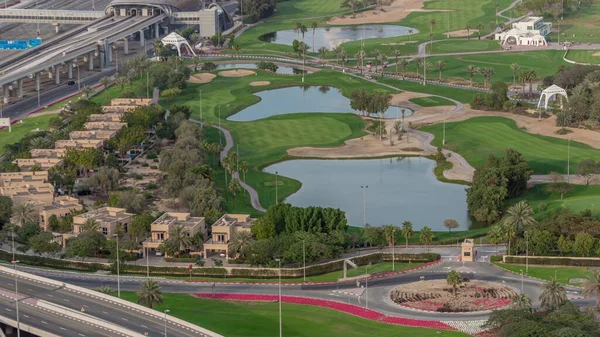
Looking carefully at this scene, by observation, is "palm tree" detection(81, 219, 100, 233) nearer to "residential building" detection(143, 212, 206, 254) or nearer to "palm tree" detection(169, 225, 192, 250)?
"residential building" detection(143, 212, 206, 254)

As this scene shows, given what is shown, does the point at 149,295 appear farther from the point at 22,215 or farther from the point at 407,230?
the point at 22,215

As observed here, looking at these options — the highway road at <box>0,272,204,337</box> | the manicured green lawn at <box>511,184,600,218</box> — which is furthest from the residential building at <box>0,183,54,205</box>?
the manicured green lawn at <box>511,184,600,218</box>

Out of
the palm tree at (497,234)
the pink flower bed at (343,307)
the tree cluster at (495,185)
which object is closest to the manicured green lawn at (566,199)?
the tree cluster at (495,185)

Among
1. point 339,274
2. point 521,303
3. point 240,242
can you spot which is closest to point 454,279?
point 521,303

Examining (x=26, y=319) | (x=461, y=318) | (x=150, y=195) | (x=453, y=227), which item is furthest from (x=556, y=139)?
(x=26, y=319)

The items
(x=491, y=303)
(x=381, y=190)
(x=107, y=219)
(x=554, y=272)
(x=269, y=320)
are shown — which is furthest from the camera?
(x=381, y=190)

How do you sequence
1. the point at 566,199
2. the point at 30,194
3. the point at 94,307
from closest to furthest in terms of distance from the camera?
the point at 94,307
the point at 30,194
the point at 566,199

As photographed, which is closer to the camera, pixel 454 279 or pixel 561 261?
pixel 454 279
